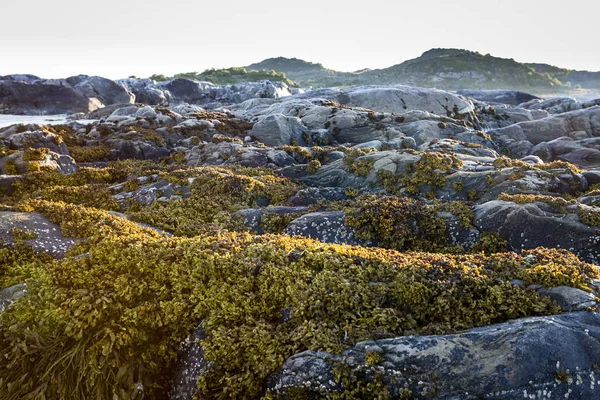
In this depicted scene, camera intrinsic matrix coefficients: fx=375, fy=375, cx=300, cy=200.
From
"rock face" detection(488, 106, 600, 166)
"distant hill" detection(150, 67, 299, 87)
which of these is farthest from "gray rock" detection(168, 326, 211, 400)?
"distant hill" detection(150, 67, 299, 87)

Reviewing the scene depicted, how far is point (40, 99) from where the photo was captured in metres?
68.4

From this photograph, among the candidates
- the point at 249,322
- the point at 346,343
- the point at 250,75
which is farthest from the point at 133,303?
the point at 250,75

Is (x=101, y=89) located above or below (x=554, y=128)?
above

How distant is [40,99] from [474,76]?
151 m

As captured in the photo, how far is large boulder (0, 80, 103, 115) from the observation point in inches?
2566

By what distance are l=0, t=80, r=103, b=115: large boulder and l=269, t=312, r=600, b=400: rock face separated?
7917 centimetres

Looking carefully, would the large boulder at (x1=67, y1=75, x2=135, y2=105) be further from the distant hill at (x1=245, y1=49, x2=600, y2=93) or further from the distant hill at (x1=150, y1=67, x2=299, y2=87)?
the distant hill at (x1=245, y1=49, x2=600, y2=93)

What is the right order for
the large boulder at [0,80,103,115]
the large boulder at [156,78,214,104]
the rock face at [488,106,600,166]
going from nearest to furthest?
1. the rock face at [488,106,600,166]
2. the large boulder at [0,80,103,115]
3. the large boulder at [156,78,214,104]

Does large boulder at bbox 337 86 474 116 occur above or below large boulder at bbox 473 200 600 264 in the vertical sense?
above

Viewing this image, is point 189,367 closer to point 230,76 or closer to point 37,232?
point 37,232

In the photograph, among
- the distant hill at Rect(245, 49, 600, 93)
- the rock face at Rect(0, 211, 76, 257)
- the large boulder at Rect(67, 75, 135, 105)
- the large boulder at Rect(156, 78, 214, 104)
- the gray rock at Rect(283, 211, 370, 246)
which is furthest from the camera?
the distant hill at Rect(245, 49, 600, 93)

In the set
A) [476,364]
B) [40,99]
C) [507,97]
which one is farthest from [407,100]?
[40,99]

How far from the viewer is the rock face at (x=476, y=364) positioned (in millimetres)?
4637

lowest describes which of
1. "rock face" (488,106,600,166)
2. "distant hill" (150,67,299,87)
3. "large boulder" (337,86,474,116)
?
"rock face" (488,106,600,166)
